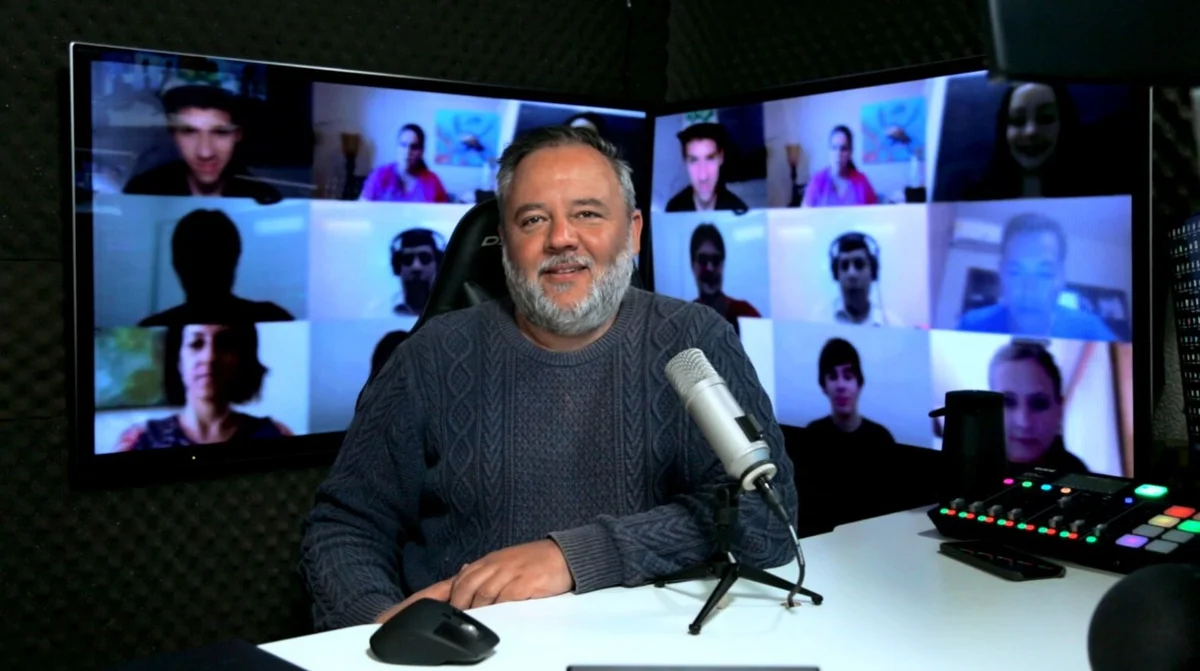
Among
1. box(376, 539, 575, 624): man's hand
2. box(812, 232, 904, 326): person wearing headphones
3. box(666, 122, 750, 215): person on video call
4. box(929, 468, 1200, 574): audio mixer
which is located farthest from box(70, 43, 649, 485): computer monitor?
box(929, 468, 1200, 574): audio mixer

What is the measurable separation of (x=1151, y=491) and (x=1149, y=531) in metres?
0.14

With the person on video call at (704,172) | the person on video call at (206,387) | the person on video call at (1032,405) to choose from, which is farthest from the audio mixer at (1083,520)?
the person on video call at (206,387)

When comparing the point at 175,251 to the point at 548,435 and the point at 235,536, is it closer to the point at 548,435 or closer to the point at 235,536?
the point at 235,536

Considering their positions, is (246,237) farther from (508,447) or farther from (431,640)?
(431,640)

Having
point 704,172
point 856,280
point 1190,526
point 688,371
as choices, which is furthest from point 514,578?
point 704,172

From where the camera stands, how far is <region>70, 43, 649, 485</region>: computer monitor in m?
2.07

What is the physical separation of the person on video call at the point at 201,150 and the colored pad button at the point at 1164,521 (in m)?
1.71

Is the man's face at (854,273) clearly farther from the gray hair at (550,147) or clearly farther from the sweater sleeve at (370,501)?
the sweater sleeve at (370,501)

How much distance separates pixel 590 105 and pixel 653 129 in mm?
157

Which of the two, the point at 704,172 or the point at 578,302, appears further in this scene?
the point at 704,172

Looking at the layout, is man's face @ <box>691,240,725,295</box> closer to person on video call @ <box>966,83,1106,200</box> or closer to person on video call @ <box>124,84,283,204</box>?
person on video call @ <box>966,83,1106,200</box>

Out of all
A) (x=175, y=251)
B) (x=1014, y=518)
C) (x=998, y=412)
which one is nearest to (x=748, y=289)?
(x=998, y=412)

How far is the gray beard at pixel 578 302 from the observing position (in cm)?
181

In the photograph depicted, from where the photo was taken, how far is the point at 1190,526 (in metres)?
1.45
